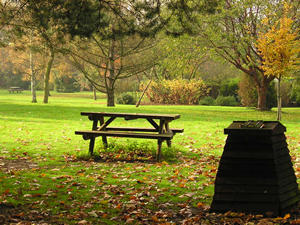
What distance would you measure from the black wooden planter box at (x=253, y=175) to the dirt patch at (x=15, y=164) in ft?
15.7

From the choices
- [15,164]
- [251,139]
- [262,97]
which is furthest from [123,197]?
[262,97]

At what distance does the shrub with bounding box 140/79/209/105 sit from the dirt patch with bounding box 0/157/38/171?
28798 mm

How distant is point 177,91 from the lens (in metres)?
38.3

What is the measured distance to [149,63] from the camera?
104 feet

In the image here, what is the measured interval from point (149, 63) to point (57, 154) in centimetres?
2190

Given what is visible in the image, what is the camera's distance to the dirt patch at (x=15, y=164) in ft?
27.6

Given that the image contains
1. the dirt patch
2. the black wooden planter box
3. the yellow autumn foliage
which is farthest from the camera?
the yellow autumn foliage

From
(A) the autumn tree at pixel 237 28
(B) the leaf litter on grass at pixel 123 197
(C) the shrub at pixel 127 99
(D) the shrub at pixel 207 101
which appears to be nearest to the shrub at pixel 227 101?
(D) the shrub at pixel 207 101

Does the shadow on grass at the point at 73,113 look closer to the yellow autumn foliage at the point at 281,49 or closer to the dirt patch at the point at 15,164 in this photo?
the yellow autumn foliage at the point at 281,49

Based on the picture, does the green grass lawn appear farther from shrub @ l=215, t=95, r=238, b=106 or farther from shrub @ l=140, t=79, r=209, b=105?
shrub @ l=215, t=95, r=238, b=106

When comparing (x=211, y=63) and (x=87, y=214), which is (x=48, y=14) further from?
(x=211, y=63)

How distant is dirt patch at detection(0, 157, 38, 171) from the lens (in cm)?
840

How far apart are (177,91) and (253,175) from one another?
33340 mm

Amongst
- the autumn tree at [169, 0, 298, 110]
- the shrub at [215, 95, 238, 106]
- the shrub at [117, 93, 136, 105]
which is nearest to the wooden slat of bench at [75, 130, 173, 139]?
the autumn tree at [169, 0, 298, 110]
